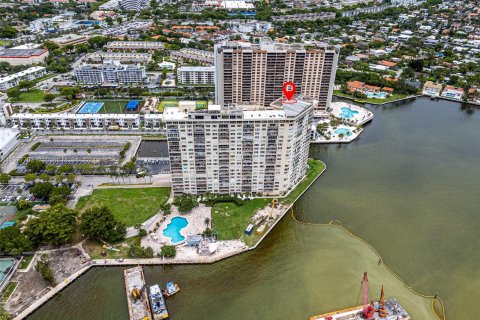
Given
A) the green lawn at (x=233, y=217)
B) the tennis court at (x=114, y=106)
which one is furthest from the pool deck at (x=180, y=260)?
the tennis court at (x=114, y=106)

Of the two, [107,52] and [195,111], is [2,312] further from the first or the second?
[107,52]

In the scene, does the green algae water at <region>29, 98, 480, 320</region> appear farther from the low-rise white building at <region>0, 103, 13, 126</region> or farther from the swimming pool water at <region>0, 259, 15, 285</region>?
the low-rise white building at <region>0, 103, 13, 126</region>

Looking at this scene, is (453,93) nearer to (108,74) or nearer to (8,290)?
(108,74)

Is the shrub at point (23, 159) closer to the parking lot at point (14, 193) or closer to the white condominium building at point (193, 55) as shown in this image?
the parking lot at point (14, 193)

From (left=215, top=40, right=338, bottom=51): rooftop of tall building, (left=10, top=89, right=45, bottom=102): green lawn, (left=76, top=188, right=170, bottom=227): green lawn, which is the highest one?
(left=215, top=40, right=338, bottom=51): rooftop of tall building

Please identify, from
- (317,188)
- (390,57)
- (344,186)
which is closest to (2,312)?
(317,188)

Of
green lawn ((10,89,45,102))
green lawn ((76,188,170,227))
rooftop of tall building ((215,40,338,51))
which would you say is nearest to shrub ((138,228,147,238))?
green lawn ((76,188,170,227))

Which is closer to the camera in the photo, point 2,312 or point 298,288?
point 2,312
